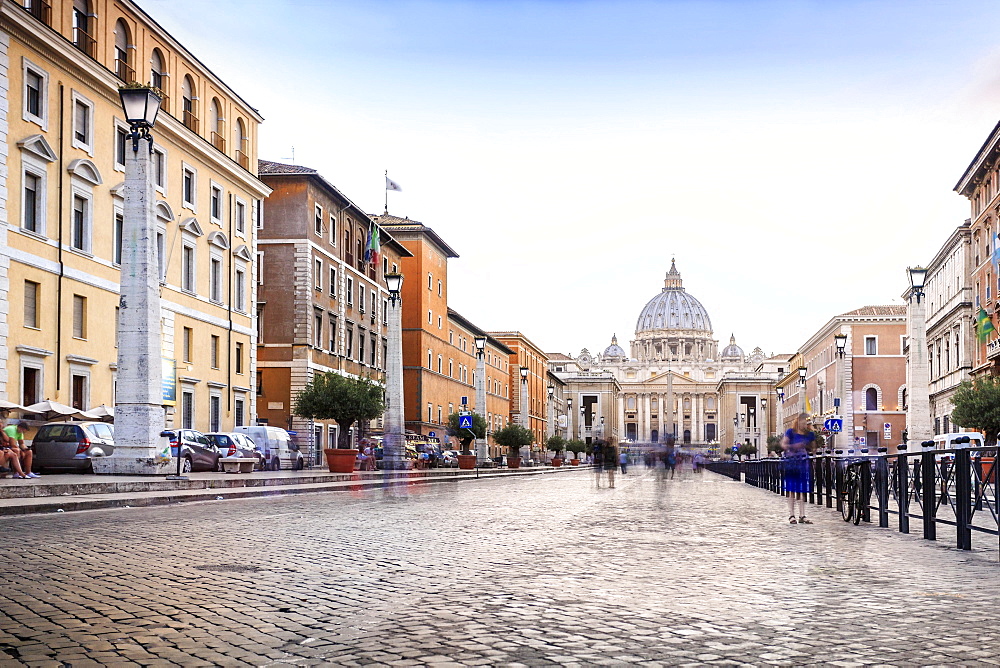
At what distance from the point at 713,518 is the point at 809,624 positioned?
10131mm

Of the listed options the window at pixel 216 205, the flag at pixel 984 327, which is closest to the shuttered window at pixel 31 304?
the window at pixel 216 205

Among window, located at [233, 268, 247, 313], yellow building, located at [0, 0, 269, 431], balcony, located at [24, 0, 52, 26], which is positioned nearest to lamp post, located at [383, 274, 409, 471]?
yellow building, located at [0, 0, 269, 431]

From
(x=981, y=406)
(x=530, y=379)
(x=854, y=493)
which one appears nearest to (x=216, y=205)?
(x=981, y=406)

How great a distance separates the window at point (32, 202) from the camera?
2941 centimetres

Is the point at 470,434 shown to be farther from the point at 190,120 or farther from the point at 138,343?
the point at 138,343

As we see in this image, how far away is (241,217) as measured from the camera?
46531 mm

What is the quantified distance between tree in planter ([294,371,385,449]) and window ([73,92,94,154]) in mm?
14901

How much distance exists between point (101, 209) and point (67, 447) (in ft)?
31.4

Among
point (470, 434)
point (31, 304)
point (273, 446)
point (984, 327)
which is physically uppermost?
point (984, 327)

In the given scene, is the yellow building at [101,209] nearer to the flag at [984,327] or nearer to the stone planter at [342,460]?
the stone planter at [342,460]

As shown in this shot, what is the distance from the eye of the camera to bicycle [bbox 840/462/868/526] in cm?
1546

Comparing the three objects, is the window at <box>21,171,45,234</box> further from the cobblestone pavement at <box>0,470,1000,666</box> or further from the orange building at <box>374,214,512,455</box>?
the orange building at <box>374,214,512,455</box>

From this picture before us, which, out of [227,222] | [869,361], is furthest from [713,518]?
[869,361]

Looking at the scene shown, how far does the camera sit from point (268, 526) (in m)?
13.2
